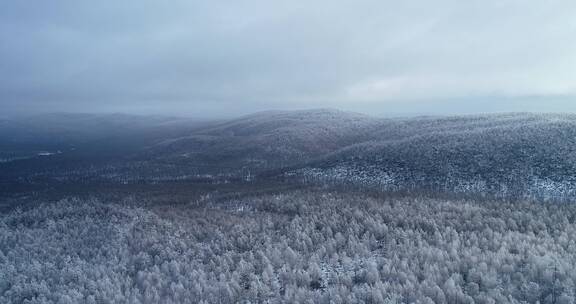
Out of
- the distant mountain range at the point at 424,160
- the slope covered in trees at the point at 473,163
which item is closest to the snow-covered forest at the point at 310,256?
the slope covered in trees at the point at 473,163

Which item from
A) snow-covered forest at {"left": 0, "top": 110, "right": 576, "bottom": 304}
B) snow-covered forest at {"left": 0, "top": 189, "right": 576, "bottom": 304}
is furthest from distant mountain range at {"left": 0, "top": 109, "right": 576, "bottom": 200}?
snow-covered forest at {"left": 0, "top": 189, "right": 576, "bottom": 304}

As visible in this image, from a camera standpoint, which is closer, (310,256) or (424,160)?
(310,256)

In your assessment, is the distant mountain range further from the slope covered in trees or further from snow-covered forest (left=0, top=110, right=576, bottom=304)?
snow-covered forest (left=0, top=110, right=576, bottom=304)

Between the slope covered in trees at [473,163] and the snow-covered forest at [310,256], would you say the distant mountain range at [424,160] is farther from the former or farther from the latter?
the snow-covered forest at [310,256]

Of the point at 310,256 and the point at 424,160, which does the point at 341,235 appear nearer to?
the point at 310,256

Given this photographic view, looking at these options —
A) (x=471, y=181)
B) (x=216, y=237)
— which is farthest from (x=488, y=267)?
(x=471, y=181)

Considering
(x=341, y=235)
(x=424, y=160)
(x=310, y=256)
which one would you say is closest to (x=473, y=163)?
(x=424, y=160)

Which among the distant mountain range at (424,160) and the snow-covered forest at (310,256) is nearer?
the snow-covered forest at (310,256)

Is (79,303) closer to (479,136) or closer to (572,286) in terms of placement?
(572,286)
